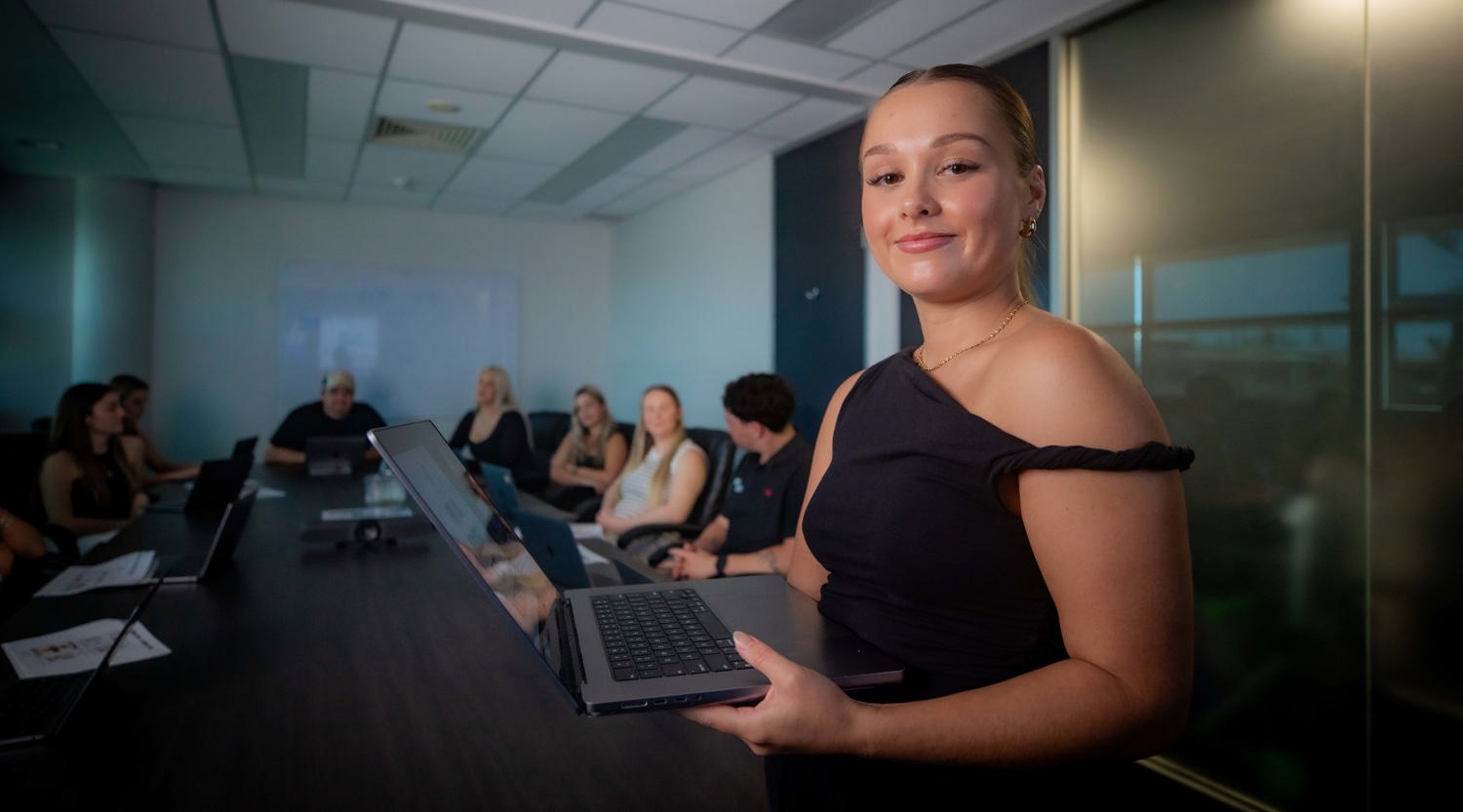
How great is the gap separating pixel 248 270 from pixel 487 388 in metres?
2.30

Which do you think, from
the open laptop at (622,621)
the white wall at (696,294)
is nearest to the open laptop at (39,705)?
the open laptop at (622,621)

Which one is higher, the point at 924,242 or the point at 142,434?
the point at 924,242

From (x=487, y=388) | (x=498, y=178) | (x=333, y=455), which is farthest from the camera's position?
(x=487, y=388)

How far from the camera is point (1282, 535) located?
2.49 meters

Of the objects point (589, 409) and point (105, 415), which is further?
point (589, 409)

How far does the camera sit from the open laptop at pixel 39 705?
3.57 ft

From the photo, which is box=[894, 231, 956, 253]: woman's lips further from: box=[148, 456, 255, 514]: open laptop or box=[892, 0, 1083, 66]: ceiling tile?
box=[148, 456, 255, 514]: open laptop

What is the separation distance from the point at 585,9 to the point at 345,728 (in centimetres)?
280

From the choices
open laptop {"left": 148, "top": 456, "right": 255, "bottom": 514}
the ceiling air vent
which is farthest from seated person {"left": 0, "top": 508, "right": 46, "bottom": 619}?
the ceiling air vent

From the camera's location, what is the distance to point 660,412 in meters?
3.82

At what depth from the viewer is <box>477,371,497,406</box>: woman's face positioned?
240 inches

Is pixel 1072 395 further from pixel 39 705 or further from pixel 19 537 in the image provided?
pixel 19 537

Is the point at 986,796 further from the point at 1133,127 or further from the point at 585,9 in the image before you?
the point at 585,9

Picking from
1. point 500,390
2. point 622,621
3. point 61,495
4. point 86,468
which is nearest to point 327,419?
point 500,390
